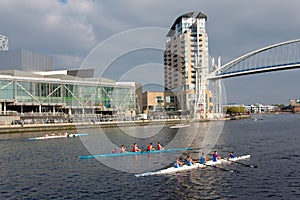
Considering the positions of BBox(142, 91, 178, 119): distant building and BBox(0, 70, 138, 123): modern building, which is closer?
BBox(0, 70, 138, 123): modern building

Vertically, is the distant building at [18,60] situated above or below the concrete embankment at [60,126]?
above

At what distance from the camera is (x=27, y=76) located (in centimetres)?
10244

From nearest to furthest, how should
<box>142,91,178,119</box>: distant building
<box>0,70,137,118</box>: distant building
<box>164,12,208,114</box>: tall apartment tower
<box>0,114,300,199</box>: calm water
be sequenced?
<box>0,114,300,199</box>: calm water, <box>0,70,137,118</box>: distant building, <box>142,91,178,119</box>: distant building, <box>164,12,208,114</box>: tall apartment tower

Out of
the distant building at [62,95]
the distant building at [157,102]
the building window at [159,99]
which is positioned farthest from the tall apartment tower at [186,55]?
the distant building at [62,95]

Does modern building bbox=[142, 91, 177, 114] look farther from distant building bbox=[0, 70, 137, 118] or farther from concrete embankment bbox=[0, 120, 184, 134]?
concrete embankment bbox=[0, 120, 184, 134]

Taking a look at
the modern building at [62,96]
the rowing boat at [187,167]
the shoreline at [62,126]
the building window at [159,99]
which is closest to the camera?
the rowing boat at [187,167]

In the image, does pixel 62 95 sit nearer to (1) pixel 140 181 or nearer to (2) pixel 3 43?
(2) pixel 3 43

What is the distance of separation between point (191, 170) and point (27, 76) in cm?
8329

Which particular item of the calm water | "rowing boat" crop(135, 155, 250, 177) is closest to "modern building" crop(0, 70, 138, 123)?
the calm water

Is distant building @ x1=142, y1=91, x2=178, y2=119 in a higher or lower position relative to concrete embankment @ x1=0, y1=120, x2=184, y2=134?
higher

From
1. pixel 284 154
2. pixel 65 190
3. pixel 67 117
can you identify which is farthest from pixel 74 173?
pixel 67 117

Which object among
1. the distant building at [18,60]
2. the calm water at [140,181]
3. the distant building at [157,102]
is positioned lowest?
the calm water at [140,181]

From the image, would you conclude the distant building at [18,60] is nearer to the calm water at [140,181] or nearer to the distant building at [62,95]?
the distant building at [62,95]

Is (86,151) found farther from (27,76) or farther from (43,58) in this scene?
(43,58)
